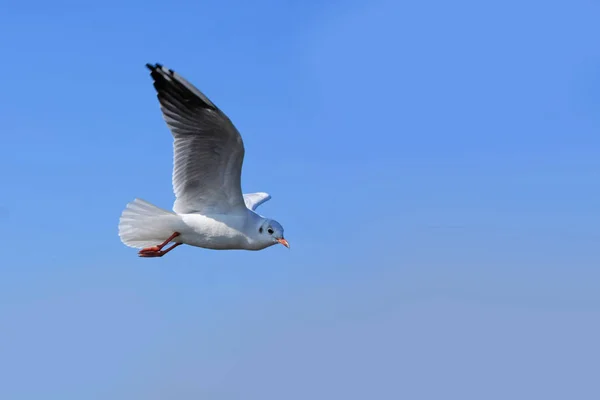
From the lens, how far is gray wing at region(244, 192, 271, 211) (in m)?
11.3

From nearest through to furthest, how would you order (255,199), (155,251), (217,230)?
(217,230) → (155,251) → (255,199)

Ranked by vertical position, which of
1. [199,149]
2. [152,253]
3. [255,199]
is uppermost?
[255,199]

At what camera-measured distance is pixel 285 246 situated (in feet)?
32.0

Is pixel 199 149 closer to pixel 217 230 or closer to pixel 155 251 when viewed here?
pixel 217 230

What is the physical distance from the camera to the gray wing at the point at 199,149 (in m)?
9.22

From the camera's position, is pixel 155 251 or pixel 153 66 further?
pixel 155 251

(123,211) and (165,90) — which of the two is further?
(123,211)

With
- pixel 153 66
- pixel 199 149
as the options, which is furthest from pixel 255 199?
pixel 153 66

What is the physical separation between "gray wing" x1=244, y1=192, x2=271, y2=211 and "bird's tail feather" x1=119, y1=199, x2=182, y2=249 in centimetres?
151

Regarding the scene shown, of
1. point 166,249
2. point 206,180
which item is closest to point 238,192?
point 206,180

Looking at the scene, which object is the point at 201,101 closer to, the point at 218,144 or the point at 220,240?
the point at 218,144

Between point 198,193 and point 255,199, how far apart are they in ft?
5.96

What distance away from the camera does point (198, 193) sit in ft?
32.2

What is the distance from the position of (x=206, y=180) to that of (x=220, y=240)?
60cm
